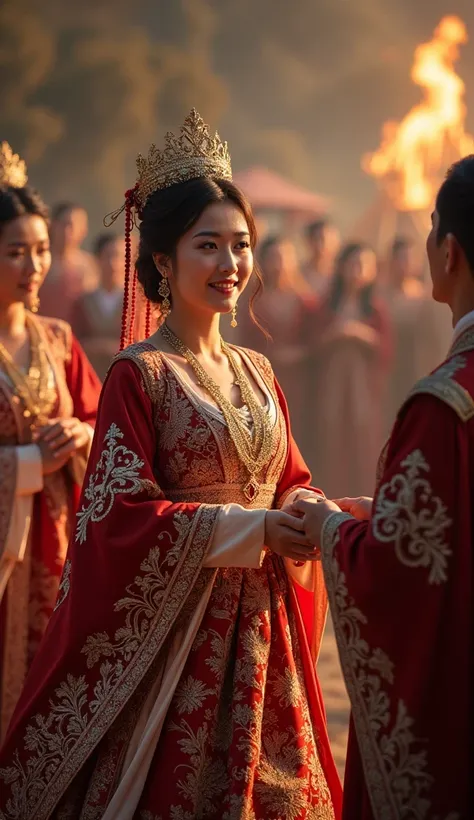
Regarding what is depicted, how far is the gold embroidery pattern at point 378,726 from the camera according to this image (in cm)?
204

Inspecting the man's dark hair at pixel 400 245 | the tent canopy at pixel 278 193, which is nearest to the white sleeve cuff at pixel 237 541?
the man's dark hair at pixel 400 245

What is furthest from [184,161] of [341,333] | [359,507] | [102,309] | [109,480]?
[341,333]

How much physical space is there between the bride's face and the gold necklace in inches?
52.6

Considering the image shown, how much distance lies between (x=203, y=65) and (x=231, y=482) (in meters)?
7.87

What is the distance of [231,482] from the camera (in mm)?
2738

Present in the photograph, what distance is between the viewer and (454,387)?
2.08 metres

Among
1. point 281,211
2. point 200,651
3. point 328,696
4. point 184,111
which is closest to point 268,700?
point 200,651

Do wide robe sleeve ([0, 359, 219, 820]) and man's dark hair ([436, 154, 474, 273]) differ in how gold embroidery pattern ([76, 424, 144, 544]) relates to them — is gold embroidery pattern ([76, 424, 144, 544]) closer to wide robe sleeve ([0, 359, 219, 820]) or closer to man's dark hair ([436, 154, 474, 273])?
wide robe sleeve ([0, 359, 219, 820])

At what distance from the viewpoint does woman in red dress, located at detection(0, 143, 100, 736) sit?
3.84m

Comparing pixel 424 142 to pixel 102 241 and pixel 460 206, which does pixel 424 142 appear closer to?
pixel 102 241

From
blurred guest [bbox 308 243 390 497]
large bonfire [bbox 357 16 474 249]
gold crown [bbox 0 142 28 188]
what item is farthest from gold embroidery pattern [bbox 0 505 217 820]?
large bonfire [bbox 357 16 474 249]

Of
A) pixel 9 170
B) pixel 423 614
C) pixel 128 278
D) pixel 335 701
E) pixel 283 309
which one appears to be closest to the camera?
pixel 423 614

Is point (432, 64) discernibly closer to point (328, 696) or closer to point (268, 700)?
point (328, 696)

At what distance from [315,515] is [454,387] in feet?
1.71
